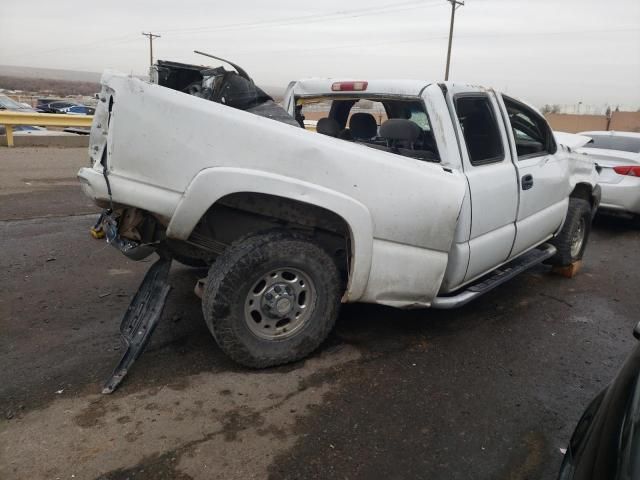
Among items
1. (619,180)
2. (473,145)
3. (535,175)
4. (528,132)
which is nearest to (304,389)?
(473,145)

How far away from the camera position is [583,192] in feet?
18.8

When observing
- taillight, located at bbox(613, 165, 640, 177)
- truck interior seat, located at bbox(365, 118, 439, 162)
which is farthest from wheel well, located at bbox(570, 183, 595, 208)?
truck interior seat, located at bbox(365, 118, 439, 162)

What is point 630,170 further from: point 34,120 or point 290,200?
point 34,120

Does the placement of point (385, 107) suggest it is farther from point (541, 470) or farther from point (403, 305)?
point (541, 470)

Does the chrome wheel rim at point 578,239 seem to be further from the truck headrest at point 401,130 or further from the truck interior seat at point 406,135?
the truck headrest at point 401,130

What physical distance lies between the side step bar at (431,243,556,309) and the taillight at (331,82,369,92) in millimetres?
1747

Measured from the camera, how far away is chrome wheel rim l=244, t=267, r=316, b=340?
3207 mm

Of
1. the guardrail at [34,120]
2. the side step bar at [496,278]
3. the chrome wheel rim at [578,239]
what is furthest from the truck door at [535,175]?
the guardrail at [34,120]

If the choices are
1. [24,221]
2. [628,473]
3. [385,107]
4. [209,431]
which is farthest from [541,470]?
[24,221]

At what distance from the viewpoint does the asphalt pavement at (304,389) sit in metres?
2.53

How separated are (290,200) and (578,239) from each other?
156 inches

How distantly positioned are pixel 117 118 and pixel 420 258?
204 cm

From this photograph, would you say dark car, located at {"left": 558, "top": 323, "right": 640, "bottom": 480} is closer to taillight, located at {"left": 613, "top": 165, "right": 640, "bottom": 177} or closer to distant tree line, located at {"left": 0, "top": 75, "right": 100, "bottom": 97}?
taillight, located at {"left": 613, "top": 165, "right": 640, "bottom": 177}

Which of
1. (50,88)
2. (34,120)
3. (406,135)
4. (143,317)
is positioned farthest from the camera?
(50,88)
